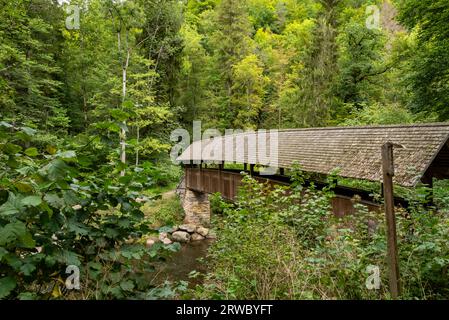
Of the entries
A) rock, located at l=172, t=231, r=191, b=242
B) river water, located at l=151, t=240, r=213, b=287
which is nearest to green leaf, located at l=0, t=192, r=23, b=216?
river water, located at l=151, t=240, r=213, b=287

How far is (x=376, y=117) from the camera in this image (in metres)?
13.4

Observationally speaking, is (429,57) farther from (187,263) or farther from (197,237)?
(197,237)

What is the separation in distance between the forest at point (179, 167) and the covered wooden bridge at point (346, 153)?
1.90ft

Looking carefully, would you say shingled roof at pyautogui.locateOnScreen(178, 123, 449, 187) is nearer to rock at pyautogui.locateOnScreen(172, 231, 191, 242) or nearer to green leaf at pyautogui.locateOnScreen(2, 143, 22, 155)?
green leaf at pyautogui.locateOnScreen(2, 143, 22, 155)

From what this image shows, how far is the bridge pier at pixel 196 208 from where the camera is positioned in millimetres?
16109

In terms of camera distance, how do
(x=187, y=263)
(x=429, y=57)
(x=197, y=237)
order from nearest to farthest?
1. (x=429, y=57)
2. (x=187, y=263)
3. (x=197, y=237)

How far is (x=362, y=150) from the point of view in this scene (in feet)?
21.1

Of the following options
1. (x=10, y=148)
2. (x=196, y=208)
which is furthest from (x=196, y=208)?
(x=10, y=148)

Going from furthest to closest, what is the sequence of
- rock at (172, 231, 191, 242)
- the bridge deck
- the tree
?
rock at (172, 231, 191, 242)
the tree
the bridge deck

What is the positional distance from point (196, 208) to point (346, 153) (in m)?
10.8

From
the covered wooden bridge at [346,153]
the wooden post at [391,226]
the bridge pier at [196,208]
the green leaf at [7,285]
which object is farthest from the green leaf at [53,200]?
the bridge pier at [196,208]

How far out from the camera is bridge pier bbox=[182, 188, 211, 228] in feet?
52.9

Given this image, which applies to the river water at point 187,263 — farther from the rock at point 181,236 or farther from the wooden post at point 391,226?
the wooden post at point 391,226

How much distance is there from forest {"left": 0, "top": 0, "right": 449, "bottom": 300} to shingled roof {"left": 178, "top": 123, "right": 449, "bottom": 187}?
618 millimetres
